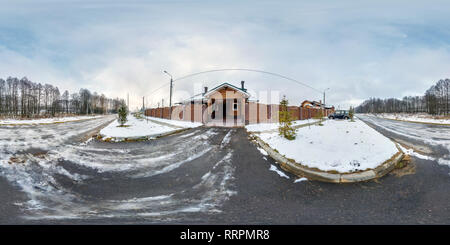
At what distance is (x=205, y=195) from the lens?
3.77 meters

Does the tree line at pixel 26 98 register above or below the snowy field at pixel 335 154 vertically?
above

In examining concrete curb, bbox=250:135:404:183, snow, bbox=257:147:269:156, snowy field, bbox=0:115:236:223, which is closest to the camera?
snowy field, bbox=0:115:236:223

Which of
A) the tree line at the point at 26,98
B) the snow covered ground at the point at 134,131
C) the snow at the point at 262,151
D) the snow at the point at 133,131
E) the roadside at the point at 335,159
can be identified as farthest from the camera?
the tree line at the point at 26,98

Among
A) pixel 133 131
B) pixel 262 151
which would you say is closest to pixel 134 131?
pixel 133 131

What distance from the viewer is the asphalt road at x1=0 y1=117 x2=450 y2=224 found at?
296 cm

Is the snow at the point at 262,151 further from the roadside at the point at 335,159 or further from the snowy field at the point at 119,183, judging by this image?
the snowy field at the point at 119,183

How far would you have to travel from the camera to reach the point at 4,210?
313 centimetres

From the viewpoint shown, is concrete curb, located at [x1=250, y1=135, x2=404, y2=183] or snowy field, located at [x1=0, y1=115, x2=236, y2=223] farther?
concrete curb, located at [x1=250, y1=135, x2=404, y2=183]

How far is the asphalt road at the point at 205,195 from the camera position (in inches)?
117

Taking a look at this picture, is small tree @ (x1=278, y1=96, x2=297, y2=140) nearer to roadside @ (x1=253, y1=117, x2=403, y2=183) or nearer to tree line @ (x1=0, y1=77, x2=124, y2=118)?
roadside @ (x1=253, y1=117, x2=403, y2=183)

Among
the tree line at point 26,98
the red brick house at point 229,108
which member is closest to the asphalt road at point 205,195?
the red brick house at point 229,108

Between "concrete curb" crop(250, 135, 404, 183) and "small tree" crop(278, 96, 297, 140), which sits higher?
"small tree" crop(278, 96, 297, 140)

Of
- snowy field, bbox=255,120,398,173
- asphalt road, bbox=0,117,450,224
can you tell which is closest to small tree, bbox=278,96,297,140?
snowy field, bbox=255,120,398,173

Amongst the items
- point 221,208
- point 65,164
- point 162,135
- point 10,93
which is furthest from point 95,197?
point 10,93
